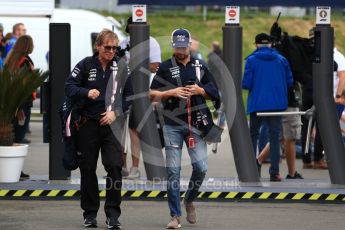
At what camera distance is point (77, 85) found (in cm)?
1055

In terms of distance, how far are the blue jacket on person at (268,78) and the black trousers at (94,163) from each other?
3.36 metres

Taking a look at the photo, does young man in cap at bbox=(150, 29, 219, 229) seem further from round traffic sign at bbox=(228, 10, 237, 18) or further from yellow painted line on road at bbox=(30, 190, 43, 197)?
yellow painted line on road at bbox=(30, 190, 43, 197)

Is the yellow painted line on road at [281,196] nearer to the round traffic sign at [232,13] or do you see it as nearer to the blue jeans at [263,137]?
the round traffic sign at [232,13]

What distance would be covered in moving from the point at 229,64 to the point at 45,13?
5782 mm

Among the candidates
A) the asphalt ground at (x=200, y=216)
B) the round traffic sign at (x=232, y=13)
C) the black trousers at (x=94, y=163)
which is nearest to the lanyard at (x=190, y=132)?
the black trousers at (x=94, y=163)

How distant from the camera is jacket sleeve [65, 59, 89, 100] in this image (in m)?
10.4

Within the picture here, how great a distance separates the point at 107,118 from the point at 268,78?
3.59m

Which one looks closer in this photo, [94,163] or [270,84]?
[94,163]

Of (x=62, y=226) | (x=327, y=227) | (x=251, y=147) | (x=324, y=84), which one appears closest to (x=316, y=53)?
(x=324, y=84)

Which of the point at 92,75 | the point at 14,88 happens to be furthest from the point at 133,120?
the point at 92,75

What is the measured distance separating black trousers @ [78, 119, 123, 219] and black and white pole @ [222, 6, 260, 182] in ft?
8.11

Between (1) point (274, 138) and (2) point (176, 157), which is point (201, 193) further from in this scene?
(2) point (176, 157)

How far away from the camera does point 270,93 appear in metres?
13.5

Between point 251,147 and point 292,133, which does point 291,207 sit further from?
point 292,133
